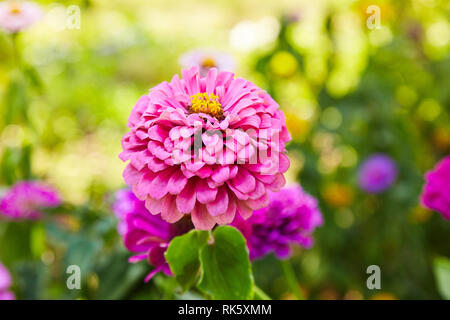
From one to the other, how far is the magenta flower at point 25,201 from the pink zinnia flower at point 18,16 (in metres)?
0.28

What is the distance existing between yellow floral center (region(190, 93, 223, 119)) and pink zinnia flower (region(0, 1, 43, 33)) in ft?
1.78

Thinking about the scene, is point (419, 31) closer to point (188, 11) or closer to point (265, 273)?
point (265, 273)

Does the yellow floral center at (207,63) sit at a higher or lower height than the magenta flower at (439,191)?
higher

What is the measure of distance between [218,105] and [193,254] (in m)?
0.14

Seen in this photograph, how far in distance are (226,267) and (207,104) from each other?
153 mm

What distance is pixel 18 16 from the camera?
2.73ft

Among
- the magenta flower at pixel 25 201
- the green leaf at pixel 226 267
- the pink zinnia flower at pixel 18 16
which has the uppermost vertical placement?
the pink zinnia flower at pixel 18 16

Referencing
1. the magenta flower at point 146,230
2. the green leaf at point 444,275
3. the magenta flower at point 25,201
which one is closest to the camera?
the magenta flower at point 146,230

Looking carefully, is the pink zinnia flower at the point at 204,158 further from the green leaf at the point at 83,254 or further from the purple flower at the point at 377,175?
the purple flower at the point at 377,175

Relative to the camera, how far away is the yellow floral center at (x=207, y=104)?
15.8 inches

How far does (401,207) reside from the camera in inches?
42.3

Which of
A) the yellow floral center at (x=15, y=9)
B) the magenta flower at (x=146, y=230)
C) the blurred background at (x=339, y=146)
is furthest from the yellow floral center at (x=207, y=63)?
the magenta flower at (x=146, y=230)

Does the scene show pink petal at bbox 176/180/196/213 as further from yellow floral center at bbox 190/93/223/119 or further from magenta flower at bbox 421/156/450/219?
magenta flower at bbox 421/156/450/219

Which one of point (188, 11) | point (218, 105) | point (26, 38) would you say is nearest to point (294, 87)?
point (218, 105)
